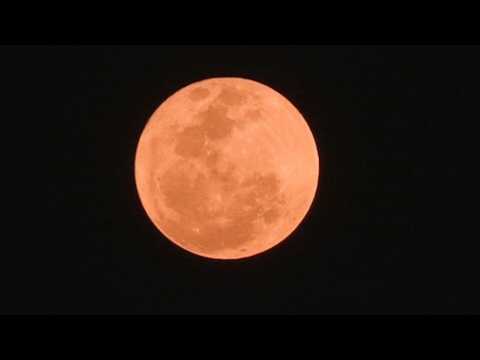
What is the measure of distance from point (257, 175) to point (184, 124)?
1.17 metres

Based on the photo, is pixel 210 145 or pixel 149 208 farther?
pixel 149 208

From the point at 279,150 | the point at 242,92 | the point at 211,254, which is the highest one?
the point at 242,92

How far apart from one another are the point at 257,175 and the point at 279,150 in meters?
0.44

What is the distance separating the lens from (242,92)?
11398 mm

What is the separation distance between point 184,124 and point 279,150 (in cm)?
129

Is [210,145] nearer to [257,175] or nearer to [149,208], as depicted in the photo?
[257,175]

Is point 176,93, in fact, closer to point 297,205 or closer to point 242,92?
point 242,92

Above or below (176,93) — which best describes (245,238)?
below

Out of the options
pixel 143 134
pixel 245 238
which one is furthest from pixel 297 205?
pixel 143 134

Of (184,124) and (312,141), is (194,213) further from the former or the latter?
(312,141)

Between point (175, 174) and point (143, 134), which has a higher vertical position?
point (143, 134)

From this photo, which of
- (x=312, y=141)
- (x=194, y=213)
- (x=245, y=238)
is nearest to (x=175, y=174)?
(x=194, y=213)

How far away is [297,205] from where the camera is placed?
11.6m

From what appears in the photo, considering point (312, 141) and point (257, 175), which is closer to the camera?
point (257, 175)
